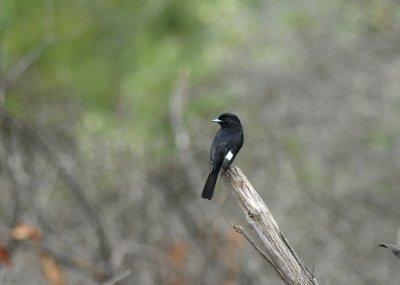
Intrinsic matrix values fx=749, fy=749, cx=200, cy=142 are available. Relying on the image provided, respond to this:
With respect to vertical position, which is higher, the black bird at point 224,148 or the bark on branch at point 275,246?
the black bird at point 224,148

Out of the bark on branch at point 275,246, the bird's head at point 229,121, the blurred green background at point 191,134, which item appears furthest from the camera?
the blurred green background at point 191,134

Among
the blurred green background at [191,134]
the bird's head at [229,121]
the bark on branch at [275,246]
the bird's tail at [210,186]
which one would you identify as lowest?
the bark on branch at [275,246]

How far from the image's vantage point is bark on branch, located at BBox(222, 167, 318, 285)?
156 inches

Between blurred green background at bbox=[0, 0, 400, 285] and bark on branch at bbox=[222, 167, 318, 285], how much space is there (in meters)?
3.12

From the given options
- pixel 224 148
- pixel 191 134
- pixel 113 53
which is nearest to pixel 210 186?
pixel 224 148

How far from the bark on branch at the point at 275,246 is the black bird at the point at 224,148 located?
3.60 ft

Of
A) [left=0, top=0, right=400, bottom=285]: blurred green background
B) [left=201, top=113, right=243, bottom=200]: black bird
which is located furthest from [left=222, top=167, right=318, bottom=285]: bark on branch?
[left=0, top=0, right=400, bottom=285]: blurred green background

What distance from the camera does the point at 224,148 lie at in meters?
5.93

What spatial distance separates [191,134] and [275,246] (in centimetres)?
675

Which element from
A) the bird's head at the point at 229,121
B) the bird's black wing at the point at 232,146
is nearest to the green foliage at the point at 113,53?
the bird's head at the point at 229,121

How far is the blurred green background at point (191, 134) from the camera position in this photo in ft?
29.4

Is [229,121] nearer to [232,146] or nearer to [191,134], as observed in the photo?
[232,146]

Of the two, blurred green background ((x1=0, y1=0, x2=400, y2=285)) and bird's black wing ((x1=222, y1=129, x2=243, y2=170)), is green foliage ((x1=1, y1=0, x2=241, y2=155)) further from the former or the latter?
bird's black wing ((x1=222, y1=129, x2=243, y2=170))

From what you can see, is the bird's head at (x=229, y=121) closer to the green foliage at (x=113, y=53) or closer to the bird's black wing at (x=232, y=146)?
the bird's black wing at (x=232, y=146)
